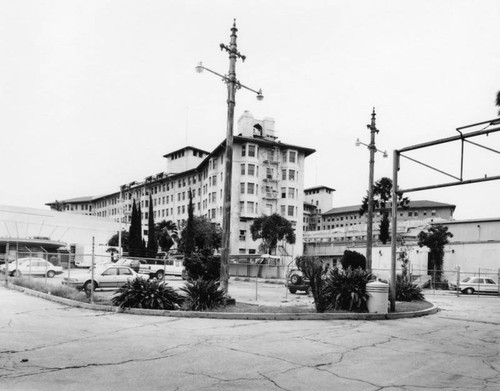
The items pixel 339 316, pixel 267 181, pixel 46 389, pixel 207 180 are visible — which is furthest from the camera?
pixel 207 180

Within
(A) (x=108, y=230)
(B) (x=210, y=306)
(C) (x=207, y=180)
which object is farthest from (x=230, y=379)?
(A) (x=108, y=230)

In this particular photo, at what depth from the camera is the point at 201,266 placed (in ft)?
71.7

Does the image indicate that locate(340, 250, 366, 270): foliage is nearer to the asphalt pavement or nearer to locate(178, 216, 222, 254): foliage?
the asphalt pavement

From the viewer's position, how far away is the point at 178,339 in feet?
33.5

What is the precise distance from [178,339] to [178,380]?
3.51m

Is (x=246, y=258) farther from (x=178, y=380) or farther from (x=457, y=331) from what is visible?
(x=178, y=380)

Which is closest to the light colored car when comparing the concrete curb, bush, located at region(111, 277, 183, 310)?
the concrete curb

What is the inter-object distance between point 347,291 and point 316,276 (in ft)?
4.28

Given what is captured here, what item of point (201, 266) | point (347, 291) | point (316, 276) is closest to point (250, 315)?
point (316, 276)

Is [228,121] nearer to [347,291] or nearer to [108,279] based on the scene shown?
[347,291]

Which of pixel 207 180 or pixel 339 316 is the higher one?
pixel 207 180

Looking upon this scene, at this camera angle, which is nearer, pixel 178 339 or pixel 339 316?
pixel 178 339

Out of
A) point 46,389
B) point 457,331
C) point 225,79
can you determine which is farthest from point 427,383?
point 225,79

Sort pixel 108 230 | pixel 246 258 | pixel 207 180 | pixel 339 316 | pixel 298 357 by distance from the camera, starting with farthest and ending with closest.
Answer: pixel 108 230, pixel 207 180, pixel 246 258, pixel 339 316, pixel 298 357
